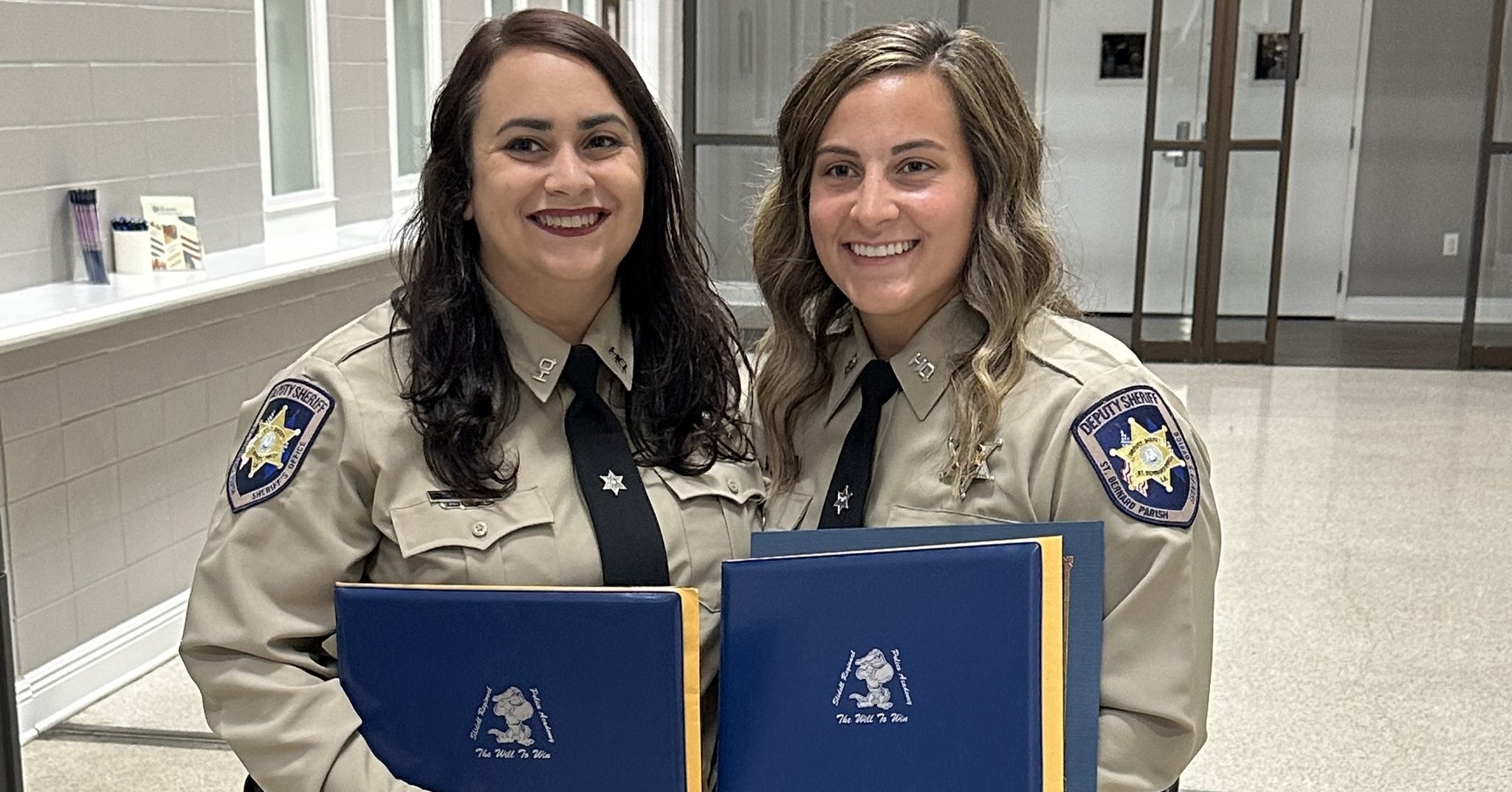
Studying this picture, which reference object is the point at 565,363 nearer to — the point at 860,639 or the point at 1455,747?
the point at 860,639

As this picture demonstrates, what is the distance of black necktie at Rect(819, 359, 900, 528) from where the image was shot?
1795mm

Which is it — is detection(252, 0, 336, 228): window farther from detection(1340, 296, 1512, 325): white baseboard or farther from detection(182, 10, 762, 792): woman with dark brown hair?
detection(1340, 296, 1512, 325): white baseboard

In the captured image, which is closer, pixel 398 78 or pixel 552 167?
pixel 552 167

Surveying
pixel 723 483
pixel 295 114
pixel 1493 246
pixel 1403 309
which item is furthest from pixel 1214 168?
pixel 723 483

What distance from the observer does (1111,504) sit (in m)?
1.58

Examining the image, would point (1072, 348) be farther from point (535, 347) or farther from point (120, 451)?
point (120, 451)

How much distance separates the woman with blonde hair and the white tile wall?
217 cm

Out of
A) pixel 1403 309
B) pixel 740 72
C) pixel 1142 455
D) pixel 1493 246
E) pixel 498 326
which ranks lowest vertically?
pixel 1403 309

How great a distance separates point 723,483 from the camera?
6.08ft

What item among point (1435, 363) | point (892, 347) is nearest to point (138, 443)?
point (892, 347)

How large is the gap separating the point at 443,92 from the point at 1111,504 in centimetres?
96

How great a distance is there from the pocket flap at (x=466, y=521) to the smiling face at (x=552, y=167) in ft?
0.93

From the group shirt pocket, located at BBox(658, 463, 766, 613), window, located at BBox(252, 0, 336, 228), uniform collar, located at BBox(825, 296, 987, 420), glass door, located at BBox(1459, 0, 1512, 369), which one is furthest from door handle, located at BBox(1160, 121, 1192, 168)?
shirt pocket, located at BBox(658, 463, 766, 613)

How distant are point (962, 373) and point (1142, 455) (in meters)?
0.27
